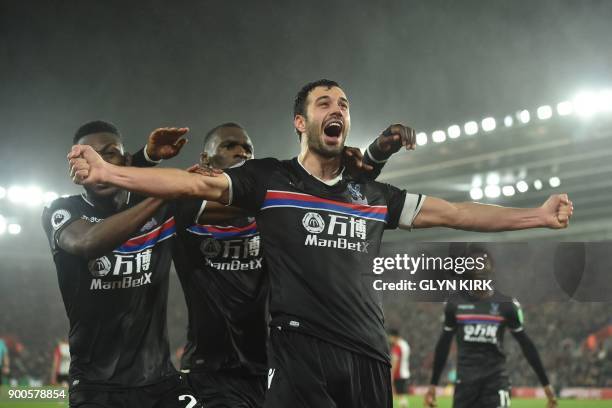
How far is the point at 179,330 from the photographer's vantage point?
88.1ft

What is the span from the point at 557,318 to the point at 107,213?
2510 centimetres

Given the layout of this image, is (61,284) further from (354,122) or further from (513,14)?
(354,122)

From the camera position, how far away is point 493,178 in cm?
3047

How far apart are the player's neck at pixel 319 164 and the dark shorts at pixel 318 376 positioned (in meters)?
0.92

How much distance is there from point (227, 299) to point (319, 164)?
1180 mm

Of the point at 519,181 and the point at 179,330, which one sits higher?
the point at 519,181

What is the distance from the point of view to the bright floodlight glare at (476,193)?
3084 cm

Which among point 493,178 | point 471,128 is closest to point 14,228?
point 471,128

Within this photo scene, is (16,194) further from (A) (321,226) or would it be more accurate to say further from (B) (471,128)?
(A) (321,226)

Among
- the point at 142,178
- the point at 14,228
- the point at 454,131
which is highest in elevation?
the point at 454,131

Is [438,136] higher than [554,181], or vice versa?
[438,136]

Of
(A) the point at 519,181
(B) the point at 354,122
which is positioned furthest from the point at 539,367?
(A) the point at 519,181

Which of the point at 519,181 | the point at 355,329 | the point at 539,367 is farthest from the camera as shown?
the point at 519,181

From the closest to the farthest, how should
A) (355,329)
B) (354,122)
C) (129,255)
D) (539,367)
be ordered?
1. (355,329)
2. (129,255)
3. (539,367)
4. (354,122)
